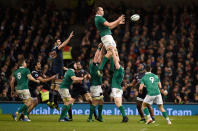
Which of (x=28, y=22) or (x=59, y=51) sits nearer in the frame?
(x=59, y=51)

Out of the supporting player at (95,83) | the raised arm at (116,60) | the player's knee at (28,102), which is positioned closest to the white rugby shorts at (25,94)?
the player's knee at (28,102)

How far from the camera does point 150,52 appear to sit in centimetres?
→ 2928

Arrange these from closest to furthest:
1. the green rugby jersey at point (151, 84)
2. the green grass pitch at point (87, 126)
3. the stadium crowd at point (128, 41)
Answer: the green grass pitch at point (87, 126), the green rugby jersey at point (151, 84), the stadium crowd at point (128, 41)

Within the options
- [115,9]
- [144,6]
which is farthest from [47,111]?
[144,6]

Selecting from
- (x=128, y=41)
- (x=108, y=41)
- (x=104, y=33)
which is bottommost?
(x=108, y=41)

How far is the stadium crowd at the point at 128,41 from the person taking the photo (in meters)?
27.6

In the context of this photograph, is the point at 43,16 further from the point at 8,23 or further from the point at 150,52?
the point at 150,52

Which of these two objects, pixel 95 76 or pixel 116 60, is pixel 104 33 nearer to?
pixel 116 60

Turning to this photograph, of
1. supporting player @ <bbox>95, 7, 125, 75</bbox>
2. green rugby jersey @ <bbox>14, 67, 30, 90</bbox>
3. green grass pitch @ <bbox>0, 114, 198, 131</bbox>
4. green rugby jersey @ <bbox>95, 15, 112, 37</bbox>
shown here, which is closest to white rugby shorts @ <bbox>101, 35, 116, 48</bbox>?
supporting player @ <bbox>95, 7, 125, 75</bbox>

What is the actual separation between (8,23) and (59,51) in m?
13.9

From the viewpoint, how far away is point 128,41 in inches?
1217

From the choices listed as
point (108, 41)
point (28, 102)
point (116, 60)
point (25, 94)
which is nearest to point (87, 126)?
point (116, 60)

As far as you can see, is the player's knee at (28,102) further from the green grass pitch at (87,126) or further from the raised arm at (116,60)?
the raised arm at (116,60)

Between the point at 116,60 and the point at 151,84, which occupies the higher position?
the point at 116,60
